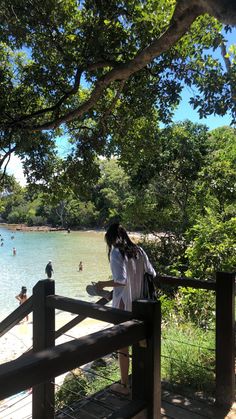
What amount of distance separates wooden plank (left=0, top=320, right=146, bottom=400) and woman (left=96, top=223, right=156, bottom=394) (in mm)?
1337

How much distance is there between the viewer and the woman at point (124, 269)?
3.27 metres

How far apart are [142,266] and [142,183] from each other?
13.5 meters

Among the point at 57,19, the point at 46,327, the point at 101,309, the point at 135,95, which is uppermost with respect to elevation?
the point at 57,19

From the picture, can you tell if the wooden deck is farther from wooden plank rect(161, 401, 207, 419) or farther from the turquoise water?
the turquoise water

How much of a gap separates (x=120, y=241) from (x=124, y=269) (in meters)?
0.25

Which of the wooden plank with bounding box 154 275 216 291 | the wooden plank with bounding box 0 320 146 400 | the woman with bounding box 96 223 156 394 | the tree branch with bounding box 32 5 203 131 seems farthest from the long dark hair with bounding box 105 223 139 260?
the tree branch with bounding box 32 5 203 131

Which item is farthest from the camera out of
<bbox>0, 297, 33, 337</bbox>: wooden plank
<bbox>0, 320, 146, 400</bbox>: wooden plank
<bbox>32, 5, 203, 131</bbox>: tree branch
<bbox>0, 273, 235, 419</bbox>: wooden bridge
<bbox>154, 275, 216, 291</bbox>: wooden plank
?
<bbox>32, 5, 203, 131</bbox>: tree branch

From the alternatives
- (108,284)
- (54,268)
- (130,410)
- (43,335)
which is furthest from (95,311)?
(54,268)

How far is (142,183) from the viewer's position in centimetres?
1680

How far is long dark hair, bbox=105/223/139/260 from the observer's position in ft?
11.0

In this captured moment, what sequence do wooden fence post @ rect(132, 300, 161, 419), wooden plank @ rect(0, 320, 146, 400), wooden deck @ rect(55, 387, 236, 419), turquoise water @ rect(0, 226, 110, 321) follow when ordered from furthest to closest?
turquoise water @ rect(0, 226, 110, 321) < wooden deck @ rect(55, 387, 236, 419) < wooden fence post @ rect(132, 300, 161, 419) < wooden plank @ rect(0, 320, 146, 400)

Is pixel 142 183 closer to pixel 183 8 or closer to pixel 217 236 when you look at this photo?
pixel 217 236

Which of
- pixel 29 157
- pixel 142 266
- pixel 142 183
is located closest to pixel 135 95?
pixel 29 157

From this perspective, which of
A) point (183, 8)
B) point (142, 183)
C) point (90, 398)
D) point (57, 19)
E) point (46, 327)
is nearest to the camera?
point (46, 327)
